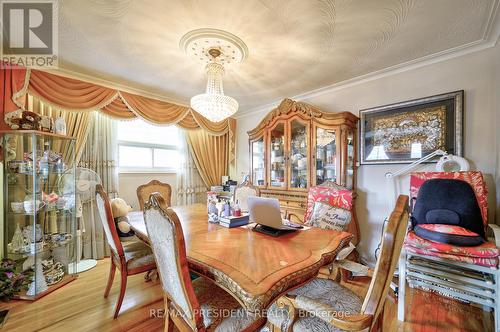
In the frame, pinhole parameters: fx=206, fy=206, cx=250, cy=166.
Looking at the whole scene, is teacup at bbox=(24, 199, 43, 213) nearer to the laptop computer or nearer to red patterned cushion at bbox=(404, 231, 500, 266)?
the laptop computer

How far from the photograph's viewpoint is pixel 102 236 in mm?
2713

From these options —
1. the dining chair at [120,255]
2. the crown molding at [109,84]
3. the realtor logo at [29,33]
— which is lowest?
the dining chair at [120,255]

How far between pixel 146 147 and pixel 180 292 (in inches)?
108

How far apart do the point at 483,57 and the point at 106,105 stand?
13.1ft

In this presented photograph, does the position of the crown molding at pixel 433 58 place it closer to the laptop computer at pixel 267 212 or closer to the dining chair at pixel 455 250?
the dining chair at pixel 455 250

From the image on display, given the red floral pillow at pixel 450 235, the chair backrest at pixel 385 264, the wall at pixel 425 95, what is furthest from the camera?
the wall at pixel 425 95

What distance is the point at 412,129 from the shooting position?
2201 mm

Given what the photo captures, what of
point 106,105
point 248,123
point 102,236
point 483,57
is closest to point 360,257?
point 483,57

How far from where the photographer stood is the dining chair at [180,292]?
90 cm

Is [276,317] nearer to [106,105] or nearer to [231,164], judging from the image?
[106,105]

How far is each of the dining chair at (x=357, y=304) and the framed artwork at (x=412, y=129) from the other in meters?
1.62


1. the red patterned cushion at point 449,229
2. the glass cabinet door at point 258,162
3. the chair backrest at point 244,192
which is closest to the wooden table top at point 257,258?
the red patterned cushion at point 449,229

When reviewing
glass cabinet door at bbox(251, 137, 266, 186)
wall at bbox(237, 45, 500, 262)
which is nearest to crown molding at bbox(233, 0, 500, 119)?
wall at bbox(237, 45, 500, 262)

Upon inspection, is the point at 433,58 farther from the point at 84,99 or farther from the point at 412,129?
the point at 84,99
